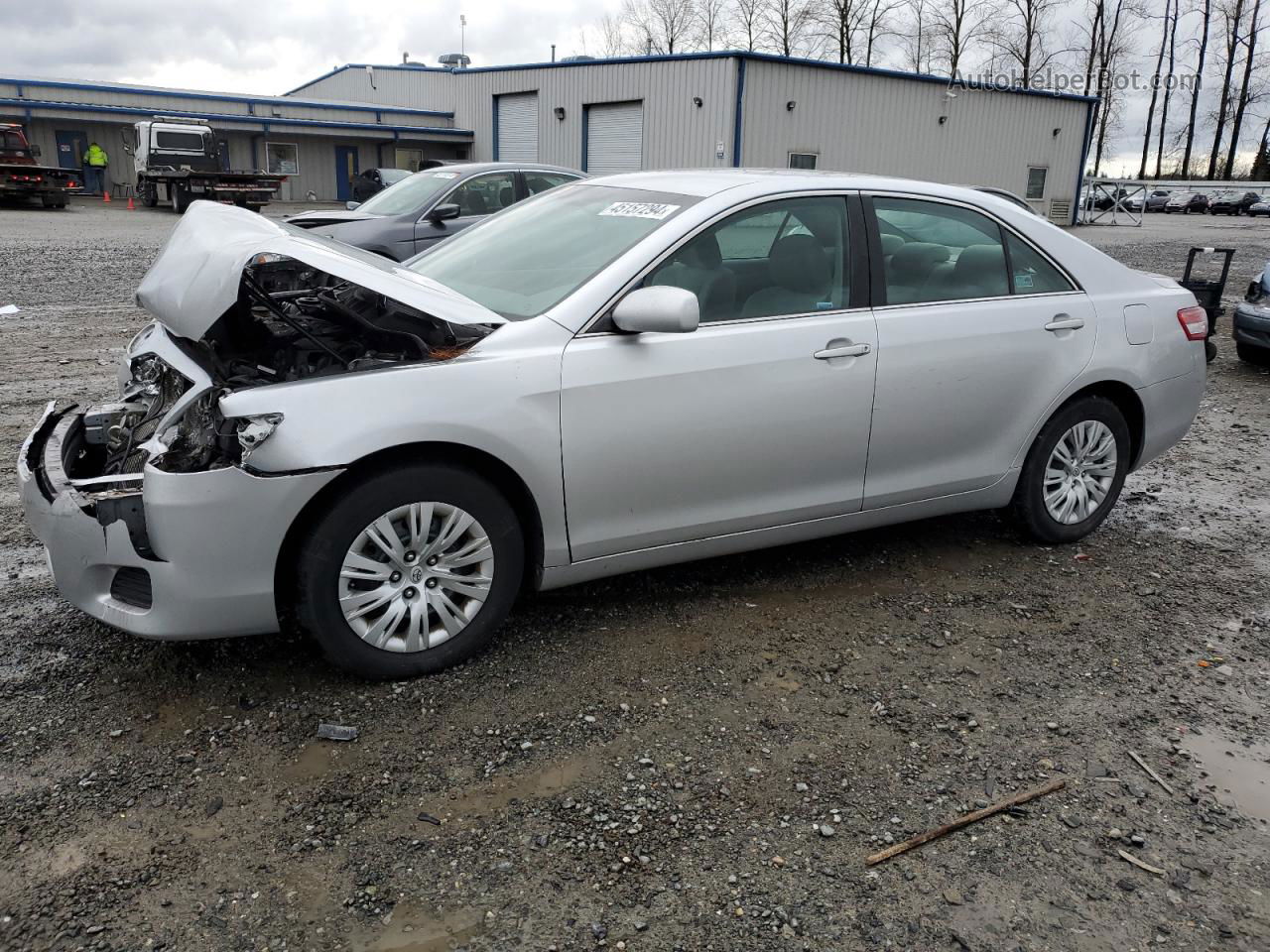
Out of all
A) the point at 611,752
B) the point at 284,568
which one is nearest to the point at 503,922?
the point at 611,752

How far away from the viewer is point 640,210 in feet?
13.1

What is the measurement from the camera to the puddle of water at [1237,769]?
9.87ft

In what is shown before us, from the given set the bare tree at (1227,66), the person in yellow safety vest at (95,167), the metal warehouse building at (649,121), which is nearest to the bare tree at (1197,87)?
the bare tree at (1227,66)

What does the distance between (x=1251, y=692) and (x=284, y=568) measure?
333 cm

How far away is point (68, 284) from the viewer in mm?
12359

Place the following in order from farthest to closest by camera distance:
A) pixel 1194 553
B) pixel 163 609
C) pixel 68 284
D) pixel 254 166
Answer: pixel 254 166 → pixel 68 284 → pixel 1194 553 → pixel 163 609

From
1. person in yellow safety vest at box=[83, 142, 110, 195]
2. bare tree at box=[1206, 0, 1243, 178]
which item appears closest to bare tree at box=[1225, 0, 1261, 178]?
bare tree at box=[1206, 0, 1243, 178]

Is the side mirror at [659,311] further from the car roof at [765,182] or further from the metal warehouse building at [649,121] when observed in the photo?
the metal warehouse building at [649,121]

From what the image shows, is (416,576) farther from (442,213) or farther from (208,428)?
(442,213)

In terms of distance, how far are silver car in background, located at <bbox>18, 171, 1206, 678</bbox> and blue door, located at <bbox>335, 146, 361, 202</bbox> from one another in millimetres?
40042

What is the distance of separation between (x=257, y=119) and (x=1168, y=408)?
131 ft

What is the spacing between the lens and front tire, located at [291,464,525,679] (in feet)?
10.4

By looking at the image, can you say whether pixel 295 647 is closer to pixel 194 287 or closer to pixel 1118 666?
pixel 194 287

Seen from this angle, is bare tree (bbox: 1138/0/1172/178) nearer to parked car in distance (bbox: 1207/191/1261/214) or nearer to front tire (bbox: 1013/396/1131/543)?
parked car in distance (bbox: 1207/191/1261/214)
